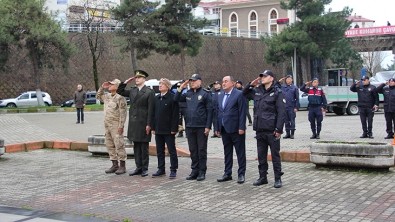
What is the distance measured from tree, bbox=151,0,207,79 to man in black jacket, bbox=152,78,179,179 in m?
31.0

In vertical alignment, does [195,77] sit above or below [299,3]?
below

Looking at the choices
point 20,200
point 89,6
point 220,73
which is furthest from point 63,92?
point 20,200

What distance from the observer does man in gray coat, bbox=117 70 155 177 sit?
1035 cm

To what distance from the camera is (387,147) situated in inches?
390

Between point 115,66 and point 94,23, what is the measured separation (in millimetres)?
5569

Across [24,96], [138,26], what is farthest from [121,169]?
[24,96]

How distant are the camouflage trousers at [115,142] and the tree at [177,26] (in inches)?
1203

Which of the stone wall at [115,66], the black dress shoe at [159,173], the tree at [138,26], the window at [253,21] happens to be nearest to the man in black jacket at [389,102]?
the black dress shoe at [159,173]

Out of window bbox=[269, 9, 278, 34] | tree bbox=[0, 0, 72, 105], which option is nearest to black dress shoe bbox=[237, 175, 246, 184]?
tree bbox=[0, 0, 72, 105]

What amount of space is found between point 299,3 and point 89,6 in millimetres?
19512

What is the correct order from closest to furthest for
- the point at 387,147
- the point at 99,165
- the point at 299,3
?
the point at 387,147 → the point at 99,165 → the point at 299,3

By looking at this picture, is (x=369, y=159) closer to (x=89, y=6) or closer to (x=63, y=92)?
(x=63, y=92)

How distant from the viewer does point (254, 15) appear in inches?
3393

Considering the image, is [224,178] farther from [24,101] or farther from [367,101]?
[24,101]
